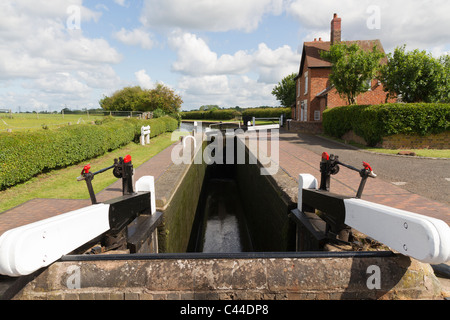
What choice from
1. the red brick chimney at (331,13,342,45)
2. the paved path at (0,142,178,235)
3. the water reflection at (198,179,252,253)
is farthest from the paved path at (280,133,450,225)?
the red brick chimney at (331,13,342,45)

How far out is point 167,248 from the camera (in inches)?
209

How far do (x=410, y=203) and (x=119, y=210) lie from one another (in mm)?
5599

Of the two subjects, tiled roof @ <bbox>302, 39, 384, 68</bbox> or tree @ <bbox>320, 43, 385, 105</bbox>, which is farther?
tiled roof @ <bbox>302, 39, 384, 68</bbox>

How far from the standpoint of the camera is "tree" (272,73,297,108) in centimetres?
5150

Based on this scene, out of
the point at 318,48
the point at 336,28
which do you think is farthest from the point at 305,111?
the point at 336,28

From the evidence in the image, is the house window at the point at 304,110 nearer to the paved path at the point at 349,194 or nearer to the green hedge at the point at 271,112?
the green hedge at the point at 271,112

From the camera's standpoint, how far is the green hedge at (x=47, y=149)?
740 cm

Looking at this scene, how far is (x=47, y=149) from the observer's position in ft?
28.9

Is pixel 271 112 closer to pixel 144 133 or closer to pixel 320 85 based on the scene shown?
pixel 320 85

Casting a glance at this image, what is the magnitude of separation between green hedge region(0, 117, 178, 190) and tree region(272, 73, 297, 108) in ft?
141

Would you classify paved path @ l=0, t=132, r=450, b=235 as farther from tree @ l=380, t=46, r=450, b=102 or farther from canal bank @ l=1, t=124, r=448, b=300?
tree @ l=380, t=46, r=450, b=102

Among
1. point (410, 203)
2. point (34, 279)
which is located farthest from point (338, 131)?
point (34, 279)

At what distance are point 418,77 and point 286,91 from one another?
119ft
